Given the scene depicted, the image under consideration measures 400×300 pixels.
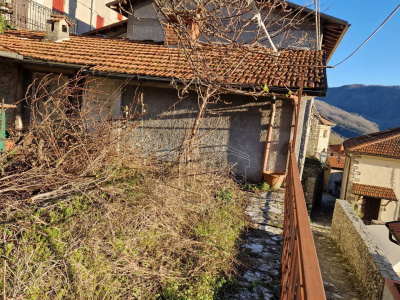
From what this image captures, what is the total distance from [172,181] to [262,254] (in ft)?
5.89

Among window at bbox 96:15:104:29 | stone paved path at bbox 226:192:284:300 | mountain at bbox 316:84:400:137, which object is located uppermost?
mountain at bbox 316:84:400:137

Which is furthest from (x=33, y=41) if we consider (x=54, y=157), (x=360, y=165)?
(x=360, y=165)

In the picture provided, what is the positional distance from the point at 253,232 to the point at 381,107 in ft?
443

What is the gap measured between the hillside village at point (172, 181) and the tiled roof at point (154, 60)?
72mm

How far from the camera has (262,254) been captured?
4.41 metres

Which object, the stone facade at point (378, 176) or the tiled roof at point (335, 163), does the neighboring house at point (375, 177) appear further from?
the tiled roof at point (335, 163)

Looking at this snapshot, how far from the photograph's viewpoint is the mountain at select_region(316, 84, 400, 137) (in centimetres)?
10988

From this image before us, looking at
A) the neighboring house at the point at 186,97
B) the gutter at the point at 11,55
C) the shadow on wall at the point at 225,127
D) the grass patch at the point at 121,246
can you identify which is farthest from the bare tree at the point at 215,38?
the gutter at the point at 11,55

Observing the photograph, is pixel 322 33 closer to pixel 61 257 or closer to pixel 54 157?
pixel 54 157

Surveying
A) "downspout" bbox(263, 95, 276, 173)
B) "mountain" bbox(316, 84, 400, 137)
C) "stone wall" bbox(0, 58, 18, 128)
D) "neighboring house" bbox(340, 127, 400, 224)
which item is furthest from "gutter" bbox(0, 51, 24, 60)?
"mountain" bbox(316, 84, 400, 137)

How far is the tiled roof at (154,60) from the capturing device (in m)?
7.83

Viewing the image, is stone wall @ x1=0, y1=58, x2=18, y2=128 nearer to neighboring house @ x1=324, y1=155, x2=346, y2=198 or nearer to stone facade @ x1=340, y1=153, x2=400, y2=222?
stone facade @ x1=340, y1=153, x2=400, y2=222

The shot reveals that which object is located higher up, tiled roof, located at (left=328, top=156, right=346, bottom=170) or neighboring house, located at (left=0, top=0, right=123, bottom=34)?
neighboring house, located at (left=0, top=0, right=123, bottom=34)

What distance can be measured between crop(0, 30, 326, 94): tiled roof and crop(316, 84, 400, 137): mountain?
10376 centimetres
